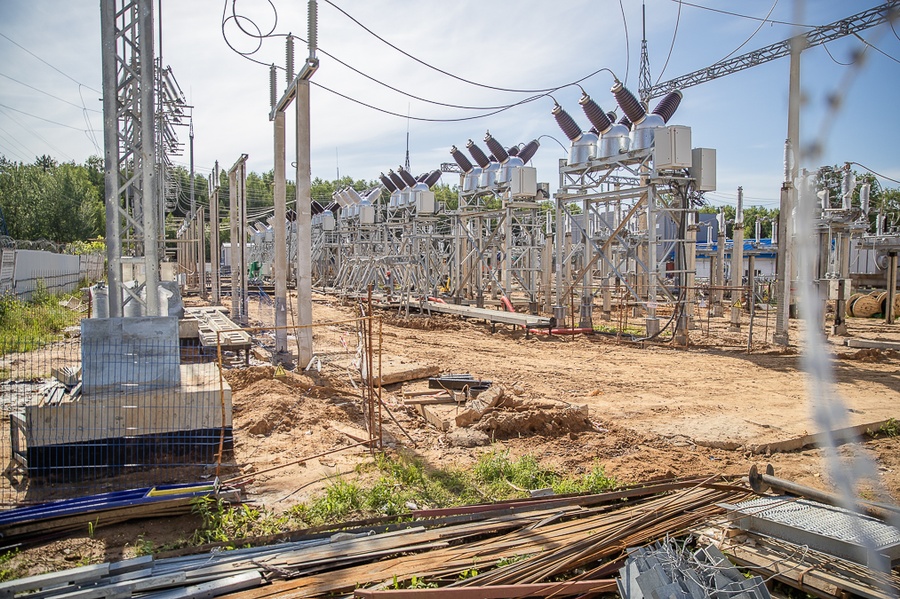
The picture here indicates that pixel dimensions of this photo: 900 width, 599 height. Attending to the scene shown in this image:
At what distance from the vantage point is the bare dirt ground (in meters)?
7.00

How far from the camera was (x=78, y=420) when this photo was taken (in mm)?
6914

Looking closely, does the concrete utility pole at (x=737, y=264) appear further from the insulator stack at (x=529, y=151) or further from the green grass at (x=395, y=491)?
the green grass at (x=395, y=491)

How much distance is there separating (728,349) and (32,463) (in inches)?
589

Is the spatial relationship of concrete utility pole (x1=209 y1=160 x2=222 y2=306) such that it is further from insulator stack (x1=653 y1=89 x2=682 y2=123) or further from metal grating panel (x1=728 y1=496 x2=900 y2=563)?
metal grating panel (x1=728 y1=496 x2=900 y2=563)

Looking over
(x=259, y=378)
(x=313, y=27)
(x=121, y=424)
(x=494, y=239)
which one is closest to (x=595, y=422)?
(x=259, y=378)

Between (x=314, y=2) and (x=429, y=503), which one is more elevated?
(x=314, y=2)

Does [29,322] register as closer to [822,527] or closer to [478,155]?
[478,155]

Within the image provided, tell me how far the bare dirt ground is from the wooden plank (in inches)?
74.0

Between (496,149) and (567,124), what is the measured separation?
4.91 meters

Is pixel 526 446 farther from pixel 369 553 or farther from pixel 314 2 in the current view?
pixel 314 2

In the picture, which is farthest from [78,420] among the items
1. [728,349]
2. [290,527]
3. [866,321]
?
[866,321]

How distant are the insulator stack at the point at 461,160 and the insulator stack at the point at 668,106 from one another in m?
8.89

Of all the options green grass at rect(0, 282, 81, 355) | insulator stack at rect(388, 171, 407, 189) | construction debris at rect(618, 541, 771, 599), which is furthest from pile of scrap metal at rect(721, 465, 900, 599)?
insulator stack at rect(388, 171, 407, 189)

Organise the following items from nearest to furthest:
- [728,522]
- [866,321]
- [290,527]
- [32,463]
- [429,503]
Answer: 1. [728,522]
2. [290,527]
3. [429,503]
4. [32,463]
5. [866,321]
